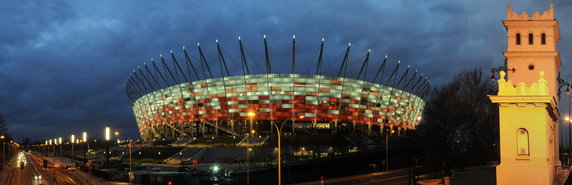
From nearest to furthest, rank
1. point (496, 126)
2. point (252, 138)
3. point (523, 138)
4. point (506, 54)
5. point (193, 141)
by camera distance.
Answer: point (523, 138)
point (506, 54)
point (496, 126)
point (252, 138)
point (193, 141)

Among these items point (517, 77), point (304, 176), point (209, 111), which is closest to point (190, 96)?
point (209, 111)

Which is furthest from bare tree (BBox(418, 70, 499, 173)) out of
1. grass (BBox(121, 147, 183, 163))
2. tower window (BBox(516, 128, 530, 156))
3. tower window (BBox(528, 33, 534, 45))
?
grass (BBox(121, 147, 183, 163))

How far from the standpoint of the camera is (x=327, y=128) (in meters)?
120

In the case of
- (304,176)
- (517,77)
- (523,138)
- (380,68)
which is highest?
(380,68)

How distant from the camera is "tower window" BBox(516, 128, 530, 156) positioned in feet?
95.7

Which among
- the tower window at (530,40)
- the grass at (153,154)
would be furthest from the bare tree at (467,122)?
Result: the grass at (153,154)

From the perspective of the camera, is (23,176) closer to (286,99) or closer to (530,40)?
(286,99)

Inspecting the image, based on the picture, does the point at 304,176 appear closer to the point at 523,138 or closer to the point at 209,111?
the point at 523,138

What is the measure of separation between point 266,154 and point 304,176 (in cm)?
3056

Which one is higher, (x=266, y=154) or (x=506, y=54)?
(x=506, y=54)

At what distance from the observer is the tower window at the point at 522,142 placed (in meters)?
29.2

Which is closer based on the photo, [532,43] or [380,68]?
[532,43]

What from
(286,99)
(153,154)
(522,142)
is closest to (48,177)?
(153,154)

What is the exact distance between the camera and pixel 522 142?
1156 inches
